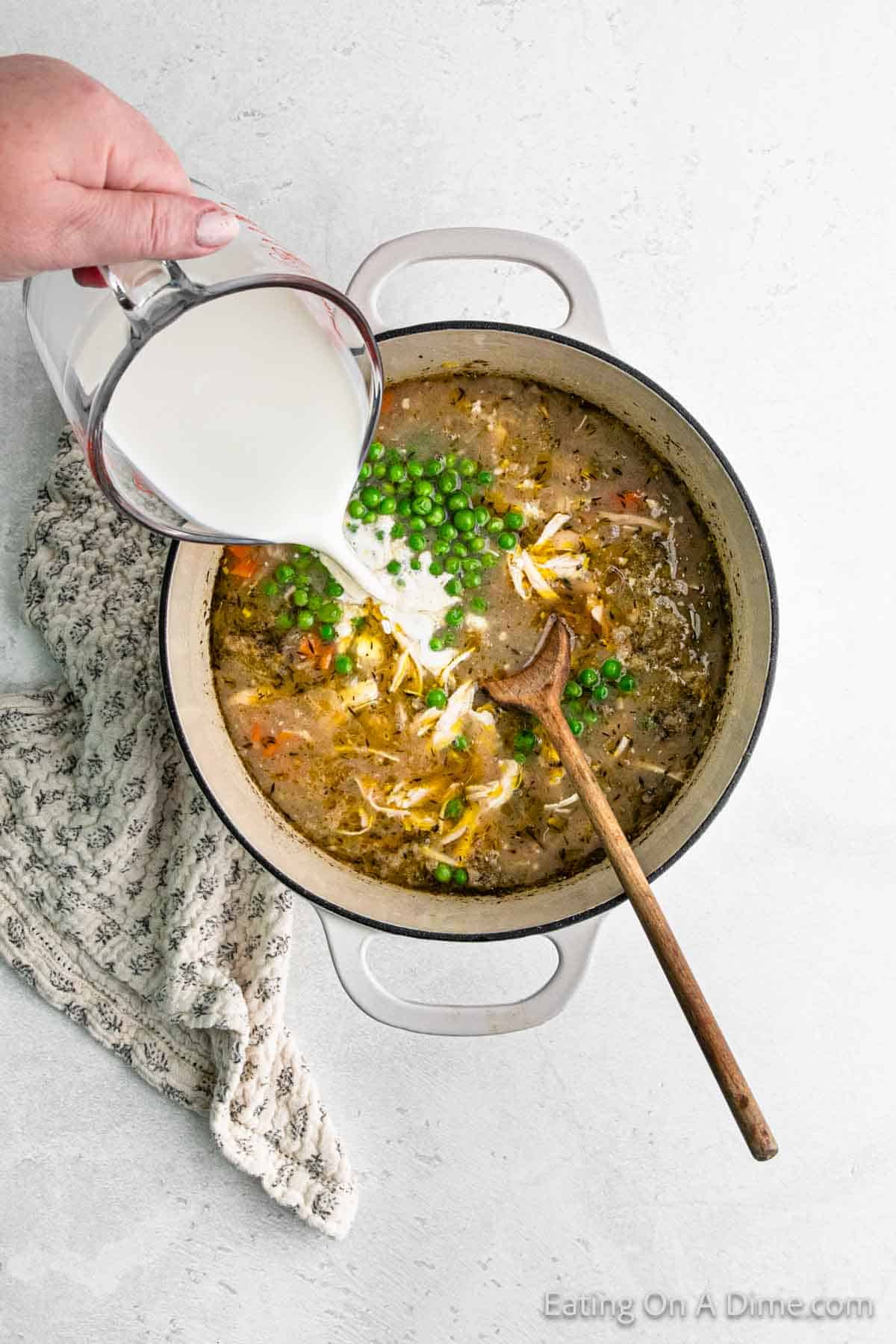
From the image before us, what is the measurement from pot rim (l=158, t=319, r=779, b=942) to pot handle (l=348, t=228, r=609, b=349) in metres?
0.08

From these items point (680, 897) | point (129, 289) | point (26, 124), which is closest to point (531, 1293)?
point (680, 897)

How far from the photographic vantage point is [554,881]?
7.44 ft

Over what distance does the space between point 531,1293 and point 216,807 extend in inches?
54.7

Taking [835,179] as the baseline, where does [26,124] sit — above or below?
below

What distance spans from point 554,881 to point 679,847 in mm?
338

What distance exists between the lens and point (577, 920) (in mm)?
2000

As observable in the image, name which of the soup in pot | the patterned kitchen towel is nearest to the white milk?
the soup in pot

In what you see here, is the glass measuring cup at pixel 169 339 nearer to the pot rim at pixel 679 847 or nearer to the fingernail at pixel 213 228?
the fingernail at pixel 213 228

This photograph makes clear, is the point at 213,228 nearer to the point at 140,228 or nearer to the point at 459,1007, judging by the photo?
the point at 140,228

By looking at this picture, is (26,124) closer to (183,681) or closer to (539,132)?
(183,681)

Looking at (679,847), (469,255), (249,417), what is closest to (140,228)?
(249,417)

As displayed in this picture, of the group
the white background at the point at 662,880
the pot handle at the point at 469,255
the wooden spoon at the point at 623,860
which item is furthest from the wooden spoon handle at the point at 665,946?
the pot handle at the point at 469,255

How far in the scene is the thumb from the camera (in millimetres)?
1349

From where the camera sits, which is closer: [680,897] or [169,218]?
[169,218]
